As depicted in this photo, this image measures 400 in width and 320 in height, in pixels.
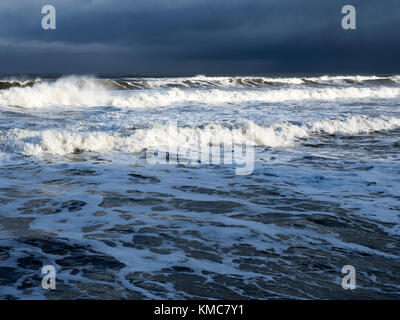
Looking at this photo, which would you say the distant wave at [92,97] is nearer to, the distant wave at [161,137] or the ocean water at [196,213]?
the ocean water at [196,213]

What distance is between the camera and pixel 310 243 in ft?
14.0

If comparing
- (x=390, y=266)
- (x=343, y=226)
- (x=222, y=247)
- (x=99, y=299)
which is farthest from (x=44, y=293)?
(x=343, y=226)

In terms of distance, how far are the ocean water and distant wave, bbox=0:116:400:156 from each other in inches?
1.5

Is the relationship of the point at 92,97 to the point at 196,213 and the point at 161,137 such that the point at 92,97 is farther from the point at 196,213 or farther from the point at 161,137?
the point at 196,213

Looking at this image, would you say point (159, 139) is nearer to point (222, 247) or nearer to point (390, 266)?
point (222, 247)

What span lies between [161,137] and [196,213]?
5123 mm

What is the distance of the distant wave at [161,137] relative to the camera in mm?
8953

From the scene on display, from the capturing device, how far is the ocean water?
3.49 metres

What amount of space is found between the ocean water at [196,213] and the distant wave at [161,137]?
0.13ft

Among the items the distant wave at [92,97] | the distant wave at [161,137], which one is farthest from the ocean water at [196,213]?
the distant wave at [92,97]

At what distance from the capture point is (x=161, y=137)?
10.1 m

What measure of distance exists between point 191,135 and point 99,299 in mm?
7441

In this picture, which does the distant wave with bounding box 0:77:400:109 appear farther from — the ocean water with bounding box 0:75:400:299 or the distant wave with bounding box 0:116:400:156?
the distant wave with bounding box 0:116:400:156

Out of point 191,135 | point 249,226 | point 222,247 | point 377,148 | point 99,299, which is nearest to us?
point 99,299
